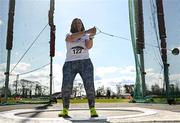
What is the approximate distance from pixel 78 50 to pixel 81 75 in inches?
19.0

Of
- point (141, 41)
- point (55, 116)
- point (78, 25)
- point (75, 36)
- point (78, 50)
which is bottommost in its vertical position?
point (55, 116)

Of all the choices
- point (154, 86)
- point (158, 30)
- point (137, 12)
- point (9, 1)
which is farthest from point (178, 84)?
point (9, 1)

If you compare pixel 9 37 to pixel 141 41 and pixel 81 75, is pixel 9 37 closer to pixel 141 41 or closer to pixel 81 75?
pixel 141 41

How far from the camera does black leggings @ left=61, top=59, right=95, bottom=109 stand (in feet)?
20.0

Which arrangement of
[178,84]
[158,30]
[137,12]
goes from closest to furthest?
→ [178,84] < [158,30] < [137,12]

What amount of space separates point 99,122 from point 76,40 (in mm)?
1733

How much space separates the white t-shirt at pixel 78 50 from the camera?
20.2 ft

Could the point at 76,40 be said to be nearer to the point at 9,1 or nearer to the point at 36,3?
the point at 36,3

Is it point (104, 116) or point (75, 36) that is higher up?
point (75, 36)

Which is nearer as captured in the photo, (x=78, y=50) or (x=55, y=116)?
(x=78, y=50)

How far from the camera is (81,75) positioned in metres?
6.21

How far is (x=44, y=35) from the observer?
15.9 m

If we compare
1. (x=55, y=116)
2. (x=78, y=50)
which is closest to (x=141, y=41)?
(x=55, y=116)

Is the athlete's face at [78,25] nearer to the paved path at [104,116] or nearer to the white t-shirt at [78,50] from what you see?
the white t-shirt at [78,50]
